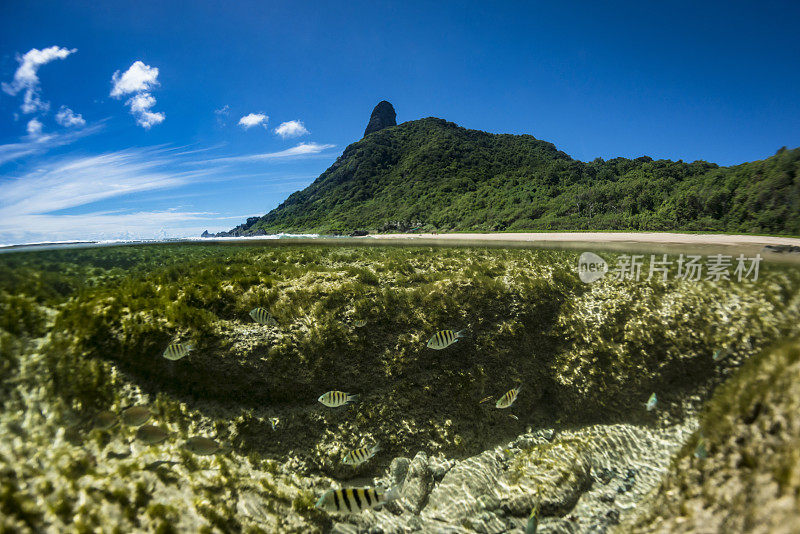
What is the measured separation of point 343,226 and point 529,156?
149ft

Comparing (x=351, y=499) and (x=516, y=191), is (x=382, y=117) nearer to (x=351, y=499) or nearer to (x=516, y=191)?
(x=516, y=191)

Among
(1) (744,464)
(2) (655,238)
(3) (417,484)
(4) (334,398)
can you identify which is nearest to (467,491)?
(3) (417,484)

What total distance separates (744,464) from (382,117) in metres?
132

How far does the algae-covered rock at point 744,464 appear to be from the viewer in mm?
2158

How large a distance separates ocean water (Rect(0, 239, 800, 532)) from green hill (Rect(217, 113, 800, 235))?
3635 mm

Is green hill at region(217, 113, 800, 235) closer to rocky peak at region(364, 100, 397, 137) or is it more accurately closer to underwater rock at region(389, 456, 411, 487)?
underwater rock at region(389, 456, 411, 487)

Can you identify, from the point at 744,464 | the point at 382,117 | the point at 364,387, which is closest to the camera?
the point at 744,464

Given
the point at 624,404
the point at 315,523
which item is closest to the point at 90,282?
the point at 315,523

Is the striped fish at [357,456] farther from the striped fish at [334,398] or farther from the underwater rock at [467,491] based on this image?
the underwater rock at [467,491]

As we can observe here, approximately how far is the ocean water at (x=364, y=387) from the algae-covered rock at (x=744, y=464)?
141 mm

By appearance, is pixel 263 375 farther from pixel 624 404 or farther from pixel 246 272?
pixel 624 404

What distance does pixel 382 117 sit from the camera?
119 meters

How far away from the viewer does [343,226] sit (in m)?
54.1

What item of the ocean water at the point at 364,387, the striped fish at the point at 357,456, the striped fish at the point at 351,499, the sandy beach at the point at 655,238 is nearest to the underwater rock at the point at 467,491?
the ocean water at the point at 364,387
